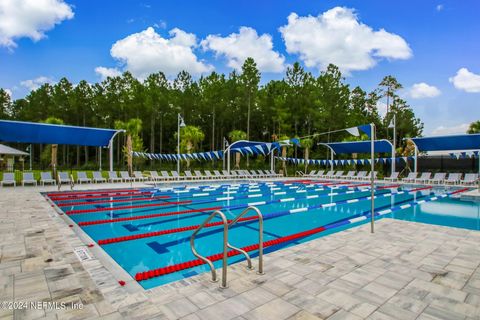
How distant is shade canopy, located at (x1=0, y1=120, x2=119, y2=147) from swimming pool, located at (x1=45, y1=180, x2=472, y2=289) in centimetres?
516

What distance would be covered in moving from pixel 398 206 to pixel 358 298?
8.72 meters

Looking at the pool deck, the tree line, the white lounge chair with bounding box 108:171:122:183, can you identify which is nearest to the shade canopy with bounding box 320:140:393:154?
the tree line

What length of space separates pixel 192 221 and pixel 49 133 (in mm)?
12436

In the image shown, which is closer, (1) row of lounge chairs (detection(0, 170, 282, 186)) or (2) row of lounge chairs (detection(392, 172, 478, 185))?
(1) row of lounge chairs (detection(0, 170, 282, 186))

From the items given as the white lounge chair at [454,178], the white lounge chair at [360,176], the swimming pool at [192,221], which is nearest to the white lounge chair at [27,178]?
the swimming pool at [192,221]

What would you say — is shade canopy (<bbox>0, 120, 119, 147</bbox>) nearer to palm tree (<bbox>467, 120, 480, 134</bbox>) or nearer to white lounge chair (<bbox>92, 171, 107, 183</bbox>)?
white lounge chair (<bbox>92, 171, 107, 183</bbox>)

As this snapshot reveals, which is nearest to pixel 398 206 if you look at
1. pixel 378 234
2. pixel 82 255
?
pixel 378 234

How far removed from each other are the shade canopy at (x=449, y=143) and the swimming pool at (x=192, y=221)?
695 cm

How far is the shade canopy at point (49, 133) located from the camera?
550 inches

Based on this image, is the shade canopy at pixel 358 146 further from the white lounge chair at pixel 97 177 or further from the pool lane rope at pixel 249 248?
the white lounge chair at pixel 97 177

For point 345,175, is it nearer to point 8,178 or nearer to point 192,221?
point 192,221

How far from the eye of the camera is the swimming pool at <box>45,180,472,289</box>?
4.62 metres

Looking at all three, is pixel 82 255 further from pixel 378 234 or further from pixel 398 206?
pixel 398 206

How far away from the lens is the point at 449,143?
728 inches
